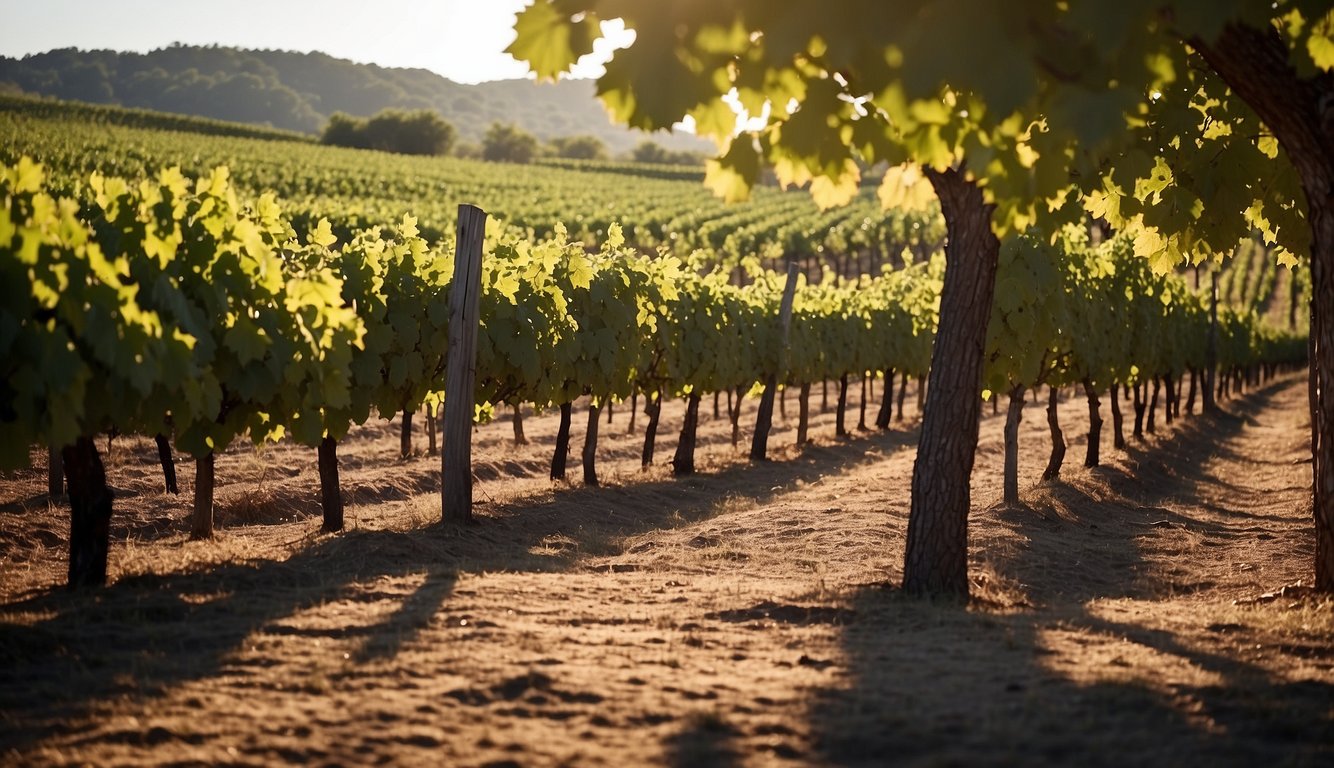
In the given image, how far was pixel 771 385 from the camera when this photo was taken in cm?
1927

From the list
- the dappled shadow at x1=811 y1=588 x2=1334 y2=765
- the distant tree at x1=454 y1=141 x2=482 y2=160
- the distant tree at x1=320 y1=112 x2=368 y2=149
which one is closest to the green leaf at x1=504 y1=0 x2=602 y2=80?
the dappled shadow at x1=811 y1=588 x2=1334 y2=765

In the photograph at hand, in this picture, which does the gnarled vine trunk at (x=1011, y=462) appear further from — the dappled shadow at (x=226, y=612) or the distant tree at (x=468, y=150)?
the distant tree at (x=468, y=150)

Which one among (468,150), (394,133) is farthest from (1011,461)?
(468,150)

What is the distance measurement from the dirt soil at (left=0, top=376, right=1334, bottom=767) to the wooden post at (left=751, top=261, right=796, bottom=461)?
21.7ft

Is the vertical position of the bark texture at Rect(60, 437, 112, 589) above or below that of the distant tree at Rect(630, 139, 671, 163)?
below

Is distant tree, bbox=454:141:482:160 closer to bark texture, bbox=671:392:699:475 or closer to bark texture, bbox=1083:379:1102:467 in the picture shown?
bark texture, bbox=671:392:699:475

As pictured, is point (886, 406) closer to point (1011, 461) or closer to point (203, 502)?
point (1011, 461)

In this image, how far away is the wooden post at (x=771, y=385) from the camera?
59.9 feet

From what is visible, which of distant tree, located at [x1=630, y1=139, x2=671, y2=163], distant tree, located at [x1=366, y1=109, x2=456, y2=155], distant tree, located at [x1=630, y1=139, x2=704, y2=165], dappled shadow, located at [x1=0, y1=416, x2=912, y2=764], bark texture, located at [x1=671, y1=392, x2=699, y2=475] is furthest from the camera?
distant tree, located at [x1=630, y1=139, x2=671, y2=163]

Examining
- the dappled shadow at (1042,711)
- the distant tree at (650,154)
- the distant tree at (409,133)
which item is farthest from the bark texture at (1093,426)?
the distant tree at (650,154)

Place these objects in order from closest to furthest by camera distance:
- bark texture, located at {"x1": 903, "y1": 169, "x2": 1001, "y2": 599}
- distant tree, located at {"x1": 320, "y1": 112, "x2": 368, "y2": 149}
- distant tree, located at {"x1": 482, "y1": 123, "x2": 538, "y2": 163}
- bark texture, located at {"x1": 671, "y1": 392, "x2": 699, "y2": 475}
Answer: bark texture, located at {"x1": 903, "y1": 169, "x2": 1001, "y2": 599}
bark texture, located at {"x1": 671, "y1": 392, "x2": 699, "y2": 475}
distant tree, located at {"x1": 320, "y1": 112, "x2": 368, "y2": 149}
distant tree, located at {"x1": 482, "y1": 123, "x2": 538, "y2": 163}

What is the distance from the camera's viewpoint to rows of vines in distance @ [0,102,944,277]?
1873 inches

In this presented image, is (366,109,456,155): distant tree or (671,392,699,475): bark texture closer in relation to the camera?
(671,392,699,475): bark texture

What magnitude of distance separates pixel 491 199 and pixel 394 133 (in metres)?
48.5
